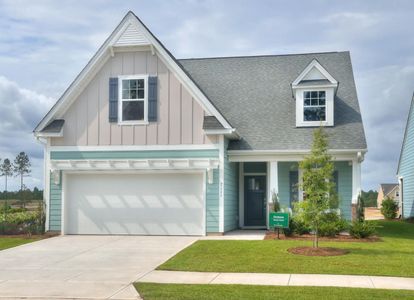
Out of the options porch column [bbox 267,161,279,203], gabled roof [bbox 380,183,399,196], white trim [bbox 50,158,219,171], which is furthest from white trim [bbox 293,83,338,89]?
gabled roof [bbox 380,183,399,196]

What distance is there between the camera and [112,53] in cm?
2055

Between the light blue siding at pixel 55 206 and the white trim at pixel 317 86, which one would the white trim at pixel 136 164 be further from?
the white trim at pixel 317 86

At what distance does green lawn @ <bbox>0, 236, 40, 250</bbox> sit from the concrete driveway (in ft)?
1.66

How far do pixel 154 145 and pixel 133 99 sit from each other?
1936 millimetres

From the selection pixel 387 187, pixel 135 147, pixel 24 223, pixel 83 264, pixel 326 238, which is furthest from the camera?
pixel 387 187

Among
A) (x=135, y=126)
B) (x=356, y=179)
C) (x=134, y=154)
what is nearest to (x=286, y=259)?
(x=356, y=179)

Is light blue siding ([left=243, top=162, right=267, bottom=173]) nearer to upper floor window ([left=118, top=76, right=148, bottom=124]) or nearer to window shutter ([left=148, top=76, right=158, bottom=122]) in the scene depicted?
window shutter ([left=148, top=76, right=158, bottom=122])

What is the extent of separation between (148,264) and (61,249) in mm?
4219

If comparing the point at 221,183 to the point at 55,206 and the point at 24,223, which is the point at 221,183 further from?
the point at 24,223

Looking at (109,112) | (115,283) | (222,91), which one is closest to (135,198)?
(109,112)

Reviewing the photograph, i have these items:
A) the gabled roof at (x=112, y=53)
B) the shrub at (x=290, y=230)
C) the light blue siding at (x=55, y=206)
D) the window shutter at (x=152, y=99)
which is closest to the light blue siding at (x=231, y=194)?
the shrub at (x=290, y=230)

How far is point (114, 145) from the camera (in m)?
20.5

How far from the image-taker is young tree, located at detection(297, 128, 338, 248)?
15.5m

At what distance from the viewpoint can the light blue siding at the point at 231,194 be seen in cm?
2022
